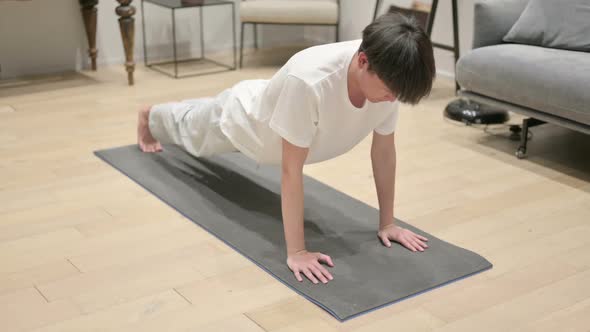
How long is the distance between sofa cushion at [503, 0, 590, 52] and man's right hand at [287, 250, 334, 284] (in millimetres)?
1529

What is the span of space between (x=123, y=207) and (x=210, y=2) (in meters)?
1.95

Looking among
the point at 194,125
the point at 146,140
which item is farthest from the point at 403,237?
the point at 146,140

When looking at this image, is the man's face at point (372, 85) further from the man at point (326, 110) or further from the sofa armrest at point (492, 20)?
the sofa armrest at point (492, 20)

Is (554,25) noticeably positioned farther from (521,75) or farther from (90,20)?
(90,20)

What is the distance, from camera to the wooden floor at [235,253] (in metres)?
1.77

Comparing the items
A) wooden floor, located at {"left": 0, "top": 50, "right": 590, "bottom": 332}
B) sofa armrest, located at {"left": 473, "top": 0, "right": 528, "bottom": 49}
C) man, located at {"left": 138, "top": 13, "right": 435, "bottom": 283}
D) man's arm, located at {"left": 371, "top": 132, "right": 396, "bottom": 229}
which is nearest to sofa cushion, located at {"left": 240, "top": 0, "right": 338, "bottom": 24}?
wooden floor, located at {"left": 0, "top": 50, "right": 590, "bottom": 332}

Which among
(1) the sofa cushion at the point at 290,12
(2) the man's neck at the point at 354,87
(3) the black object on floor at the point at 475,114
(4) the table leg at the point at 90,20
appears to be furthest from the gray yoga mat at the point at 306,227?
(1) the sofa cushion at the point at 290,12

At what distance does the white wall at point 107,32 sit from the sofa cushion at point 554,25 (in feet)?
2.75

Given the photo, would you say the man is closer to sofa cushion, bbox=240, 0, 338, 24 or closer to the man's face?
the man's face

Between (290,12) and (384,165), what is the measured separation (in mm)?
2297

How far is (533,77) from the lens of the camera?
8.94 ft

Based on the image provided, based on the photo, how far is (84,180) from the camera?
2592 mm

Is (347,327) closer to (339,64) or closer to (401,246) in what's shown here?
(401,246)

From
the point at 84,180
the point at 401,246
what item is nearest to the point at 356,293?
the point at 401,246
